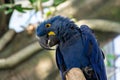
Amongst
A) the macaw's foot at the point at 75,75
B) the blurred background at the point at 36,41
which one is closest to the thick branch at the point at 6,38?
the blurred background at the point at 36,41

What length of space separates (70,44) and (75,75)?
15cm

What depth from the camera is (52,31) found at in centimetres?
118

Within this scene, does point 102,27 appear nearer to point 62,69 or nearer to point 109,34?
point 109,34

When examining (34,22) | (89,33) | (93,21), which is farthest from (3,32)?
(89,33)

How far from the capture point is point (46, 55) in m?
1.90

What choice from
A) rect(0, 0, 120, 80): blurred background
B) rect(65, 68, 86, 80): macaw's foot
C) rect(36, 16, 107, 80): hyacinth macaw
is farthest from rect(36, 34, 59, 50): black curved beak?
rect(0, 0, 120, 80): blurred background

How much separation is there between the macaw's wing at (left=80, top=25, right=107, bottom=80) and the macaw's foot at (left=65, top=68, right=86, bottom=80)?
0.22 feet

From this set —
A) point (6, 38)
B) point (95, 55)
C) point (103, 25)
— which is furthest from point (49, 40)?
point (6, 38)

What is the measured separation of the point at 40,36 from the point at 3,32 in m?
0.92

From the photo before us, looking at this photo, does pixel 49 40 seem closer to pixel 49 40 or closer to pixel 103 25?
pixel 49 40

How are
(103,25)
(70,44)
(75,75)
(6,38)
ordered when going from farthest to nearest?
(6,38) < (103,25) < (70,44) < (75,75)

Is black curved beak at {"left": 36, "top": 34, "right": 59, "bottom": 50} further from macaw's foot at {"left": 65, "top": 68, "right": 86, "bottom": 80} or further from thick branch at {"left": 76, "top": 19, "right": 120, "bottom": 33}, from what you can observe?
thick branch at {"left": 76, "top": 19, "right": 120, "bottom": 33}

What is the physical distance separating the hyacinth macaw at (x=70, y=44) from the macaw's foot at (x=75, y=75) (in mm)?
48

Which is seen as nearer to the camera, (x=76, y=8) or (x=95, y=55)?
(x=95, y=55)
